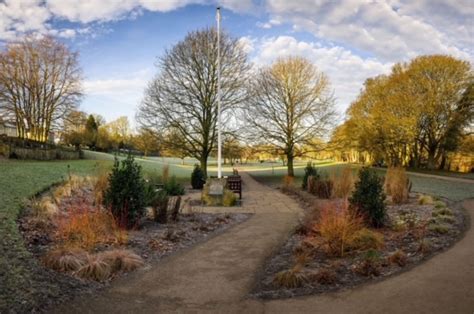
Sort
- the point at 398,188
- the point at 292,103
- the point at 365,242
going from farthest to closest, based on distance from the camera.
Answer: the point at 292,103
the point at 398,188
the point at 365,242

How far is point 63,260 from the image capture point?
5.40 m

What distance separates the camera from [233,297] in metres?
4.73

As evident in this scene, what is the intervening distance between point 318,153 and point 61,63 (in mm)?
29190

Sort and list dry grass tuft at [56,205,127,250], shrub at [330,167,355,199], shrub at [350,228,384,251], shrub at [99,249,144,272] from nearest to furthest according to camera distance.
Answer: shrub at [99,249,144,272], dry grass tuft at [56,205,127,250], shrub at [350,228,384,251], shrub at [330,167,355,199]

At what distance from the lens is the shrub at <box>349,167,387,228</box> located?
335 inches

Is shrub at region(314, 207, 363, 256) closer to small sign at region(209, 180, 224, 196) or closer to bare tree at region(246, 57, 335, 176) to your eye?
small sign at region(209, 180, 224, 196)

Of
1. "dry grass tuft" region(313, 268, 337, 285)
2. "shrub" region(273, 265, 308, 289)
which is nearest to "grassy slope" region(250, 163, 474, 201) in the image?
"dry grass tuft" region(313, 268, 337, 285)

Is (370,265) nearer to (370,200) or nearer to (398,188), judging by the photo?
(370,200)

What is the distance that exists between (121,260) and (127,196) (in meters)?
3.07

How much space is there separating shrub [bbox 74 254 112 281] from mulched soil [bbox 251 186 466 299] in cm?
233

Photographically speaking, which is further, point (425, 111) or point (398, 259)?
point (425, 111)

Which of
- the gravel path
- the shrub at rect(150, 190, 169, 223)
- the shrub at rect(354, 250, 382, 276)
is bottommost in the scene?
the gravel path

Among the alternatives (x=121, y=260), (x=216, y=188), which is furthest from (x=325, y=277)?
(x=216, y=188)

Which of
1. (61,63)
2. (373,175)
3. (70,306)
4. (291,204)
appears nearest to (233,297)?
(70,306)
